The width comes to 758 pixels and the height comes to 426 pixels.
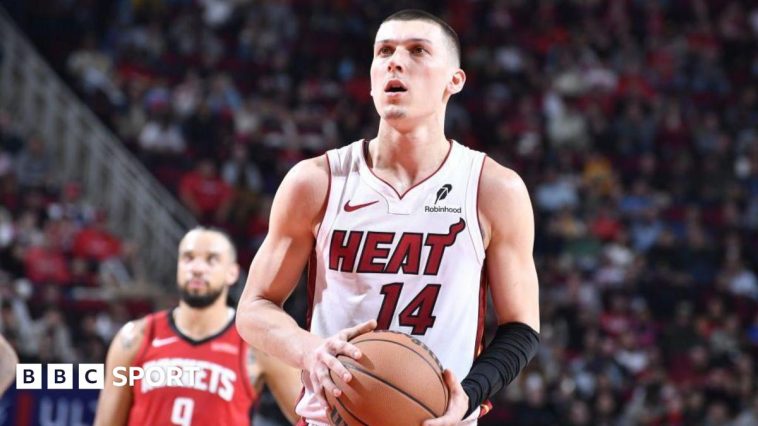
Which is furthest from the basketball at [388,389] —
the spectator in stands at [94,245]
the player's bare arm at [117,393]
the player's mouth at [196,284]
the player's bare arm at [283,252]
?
the spectator in stands at [94,245]

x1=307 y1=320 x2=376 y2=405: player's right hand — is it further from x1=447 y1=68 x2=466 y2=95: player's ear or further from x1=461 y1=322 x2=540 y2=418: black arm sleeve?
x1=447 y1=68 x2=466 y2=95: player's ear

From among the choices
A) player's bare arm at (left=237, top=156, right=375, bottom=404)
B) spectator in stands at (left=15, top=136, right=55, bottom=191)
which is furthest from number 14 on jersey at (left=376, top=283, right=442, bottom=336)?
spectator in stands at (left=15, top=136, right=55, bottom=191)

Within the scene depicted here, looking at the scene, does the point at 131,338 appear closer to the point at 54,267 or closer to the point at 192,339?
the point at 192,339

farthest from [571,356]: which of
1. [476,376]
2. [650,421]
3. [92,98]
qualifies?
[476,376]

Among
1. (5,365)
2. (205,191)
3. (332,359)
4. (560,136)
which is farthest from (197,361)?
(560,136)

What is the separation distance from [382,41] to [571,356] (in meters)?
10.4

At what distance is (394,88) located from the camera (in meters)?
3.90

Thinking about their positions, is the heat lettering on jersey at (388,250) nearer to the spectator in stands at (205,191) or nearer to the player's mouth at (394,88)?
the player's mouth at (394,88)

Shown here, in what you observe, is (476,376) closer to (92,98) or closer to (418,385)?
(418,385)

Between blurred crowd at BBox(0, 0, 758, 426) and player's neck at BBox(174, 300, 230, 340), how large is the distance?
17.1 ft

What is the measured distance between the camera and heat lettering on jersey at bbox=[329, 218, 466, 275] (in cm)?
381

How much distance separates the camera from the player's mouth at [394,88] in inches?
153

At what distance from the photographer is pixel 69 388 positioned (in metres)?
7.98

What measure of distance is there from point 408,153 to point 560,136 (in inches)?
557
